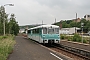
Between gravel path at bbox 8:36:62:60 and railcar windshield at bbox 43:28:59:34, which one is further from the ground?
railcar windshield at bbox 43:28:59:34

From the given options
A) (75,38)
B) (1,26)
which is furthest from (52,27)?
(1,26)

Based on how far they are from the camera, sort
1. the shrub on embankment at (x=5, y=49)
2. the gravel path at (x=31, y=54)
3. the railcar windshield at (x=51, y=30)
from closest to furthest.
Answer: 1. the shrub on embankment at (x=5, y=49)
2. the gravel path at (x=31, y=54)
3. the railcar windshield at (x=51, y=30)

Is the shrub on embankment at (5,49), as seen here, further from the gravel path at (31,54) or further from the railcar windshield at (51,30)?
the railcar windshield at (51,30)

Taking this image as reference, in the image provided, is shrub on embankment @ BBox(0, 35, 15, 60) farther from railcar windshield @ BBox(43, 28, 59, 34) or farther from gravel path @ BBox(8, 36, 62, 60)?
railcar windshield @ BBox(43, 28, 59, 34)

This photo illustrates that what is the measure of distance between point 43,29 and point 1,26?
2219cm

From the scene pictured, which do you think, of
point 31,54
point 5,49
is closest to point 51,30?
point 31,54

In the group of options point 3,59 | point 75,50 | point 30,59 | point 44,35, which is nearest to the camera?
point 3,59

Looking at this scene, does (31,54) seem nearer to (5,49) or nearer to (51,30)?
(5,49)

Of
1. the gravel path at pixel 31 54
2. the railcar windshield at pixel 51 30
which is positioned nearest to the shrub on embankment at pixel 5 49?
the gravel path at pixel 31 54

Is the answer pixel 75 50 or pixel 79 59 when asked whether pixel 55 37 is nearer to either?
pixel 75 50

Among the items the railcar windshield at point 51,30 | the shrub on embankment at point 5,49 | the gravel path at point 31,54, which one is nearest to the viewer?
the shrub on embankment at point 5,49

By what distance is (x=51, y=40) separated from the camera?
26.7 m

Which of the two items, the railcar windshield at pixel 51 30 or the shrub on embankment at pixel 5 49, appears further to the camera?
the railcar windshield at pixel 51 30

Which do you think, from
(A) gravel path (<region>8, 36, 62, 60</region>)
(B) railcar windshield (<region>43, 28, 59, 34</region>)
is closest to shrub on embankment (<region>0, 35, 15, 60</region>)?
(A) gravel path (<region>8, 36, 62, 60</region>)
